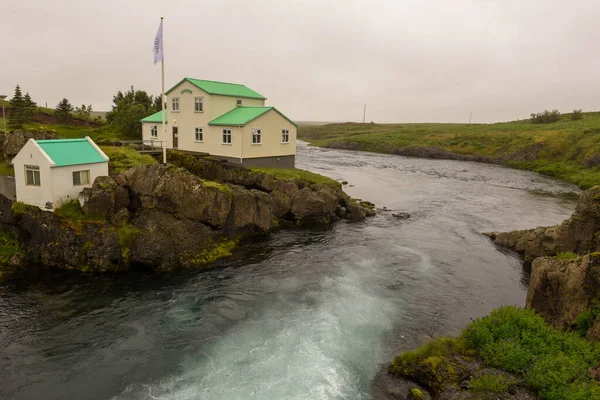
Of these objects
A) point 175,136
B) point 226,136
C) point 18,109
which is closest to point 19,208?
point 226,136

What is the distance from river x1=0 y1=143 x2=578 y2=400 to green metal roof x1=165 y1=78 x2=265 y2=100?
2296 cm

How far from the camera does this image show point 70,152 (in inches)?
1240

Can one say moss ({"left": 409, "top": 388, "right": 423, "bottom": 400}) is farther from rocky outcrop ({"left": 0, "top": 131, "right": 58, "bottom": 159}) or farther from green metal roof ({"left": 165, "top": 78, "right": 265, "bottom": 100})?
green metal roof ({"left": 165, "top": 78, "right": 265, "bottom": 100})

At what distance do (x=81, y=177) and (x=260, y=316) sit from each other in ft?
60.5

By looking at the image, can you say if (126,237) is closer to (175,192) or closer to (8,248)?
(175,192)

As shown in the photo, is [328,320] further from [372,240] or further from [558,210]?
[558,210]

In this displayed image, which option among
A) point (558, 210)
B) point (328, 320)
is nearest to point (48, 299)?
point (328, 320)

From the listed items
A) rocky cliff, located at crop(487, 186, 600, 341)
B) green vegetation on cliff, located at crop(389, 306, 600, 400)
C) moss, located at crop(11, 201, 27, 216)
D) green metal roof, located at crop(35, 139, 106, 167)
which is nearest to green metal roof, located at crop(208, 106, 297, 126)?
green metal roof, located at crop(35, 139, 106, 167)

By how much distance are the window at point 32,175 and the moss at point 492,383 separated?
3039 centimetres

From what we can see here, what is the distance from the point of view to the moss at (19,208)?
29.8m

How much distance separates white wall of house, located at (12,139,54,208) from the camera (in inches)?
1158

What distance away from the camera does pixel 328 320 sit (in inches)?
878

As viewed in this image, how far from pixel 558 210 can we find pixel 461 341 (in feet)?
133

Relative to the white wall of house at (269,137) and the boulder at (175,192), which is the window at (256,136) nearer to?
the white wall of house at (269,137)
